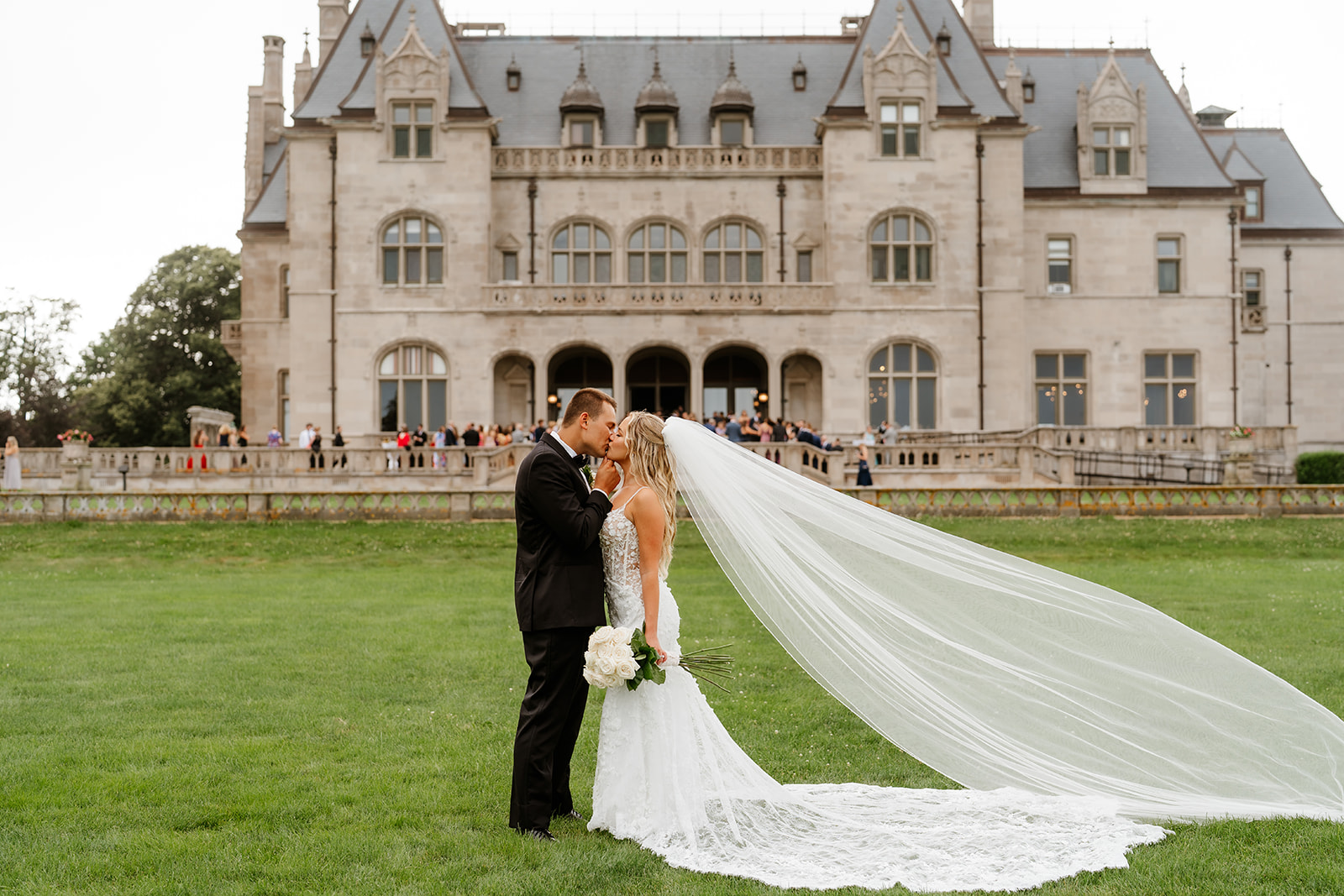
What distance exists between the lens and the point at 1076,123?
41.8 metres

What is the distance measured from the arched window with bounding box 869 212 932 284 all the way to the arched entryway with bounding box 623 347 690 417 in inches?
279

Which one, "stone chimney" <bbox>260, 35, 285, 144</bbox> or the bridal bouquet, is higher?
"stone chimney" <bbox>260, 35, 285, 144</bbox>

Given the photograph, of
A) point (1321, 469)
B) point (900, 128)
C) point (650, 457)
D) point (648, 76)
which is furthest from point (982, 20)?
point (650, 457)

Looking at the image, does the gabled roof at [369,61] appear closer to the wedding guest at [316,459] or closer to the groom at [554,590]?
the wedding guest at [316,459]

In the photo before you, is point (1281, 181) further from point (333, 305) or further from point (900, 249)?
point (333, 305)

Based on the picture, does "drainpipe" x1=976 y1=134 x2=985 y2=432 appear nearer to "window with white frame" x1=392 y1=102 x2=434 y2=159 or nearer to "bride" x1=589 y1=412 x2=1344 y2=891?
"window with white frame" x1=392 y1=102 x2=434 y2=159

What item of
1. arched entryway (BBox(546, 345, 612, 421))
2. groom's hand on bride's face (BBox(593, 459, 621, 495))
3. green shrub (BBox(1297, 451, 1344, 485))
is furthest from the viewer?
arched entryway (BBox(546, 345, 612, 421))

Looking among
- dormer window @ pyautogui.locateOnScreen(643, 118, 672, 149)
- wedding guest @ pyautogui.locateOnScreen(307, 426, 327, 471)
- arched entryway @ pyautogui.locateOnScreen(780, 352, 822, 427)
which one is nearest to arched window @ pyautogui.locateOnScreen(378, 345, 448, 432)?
wedding guest @ pyautogui.locateOnScreen(307, 426, 327, 471)

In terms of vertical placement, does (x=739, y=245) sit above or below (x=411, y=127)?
below

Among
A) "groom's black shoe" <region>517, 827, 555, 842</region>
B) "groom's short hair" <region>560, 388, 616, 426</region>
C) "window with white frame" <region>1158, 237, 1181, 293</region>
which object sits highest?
"window with white frame" <region>1158, 237, 1181, 293</region>

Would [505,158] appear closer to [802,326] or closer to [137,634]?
[802,326]

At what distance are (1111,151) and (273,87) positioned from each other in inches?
1227

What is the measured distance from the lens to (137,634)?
12.2 m

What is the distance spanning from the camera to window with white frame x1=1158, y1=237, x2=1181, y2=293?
4003 cm
